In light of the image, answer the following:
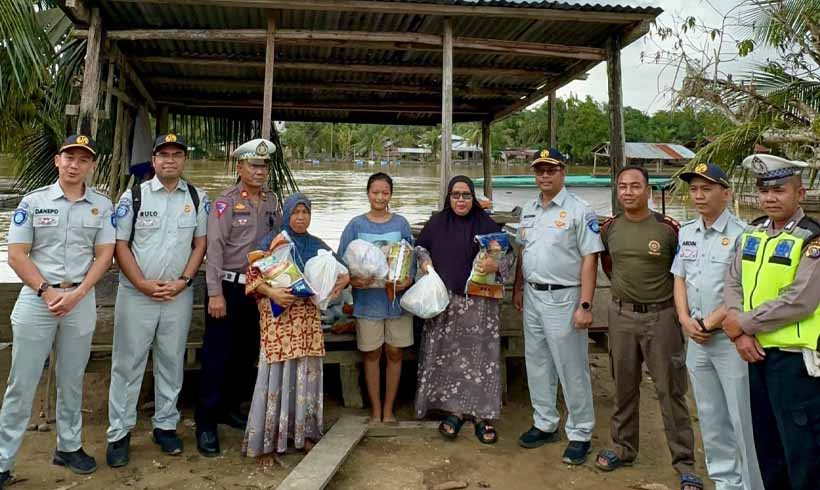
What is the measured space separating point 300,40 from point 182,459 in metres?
3.34

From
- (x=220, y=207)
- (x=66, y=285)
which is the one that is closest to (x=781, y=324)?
(x=220, y=207)

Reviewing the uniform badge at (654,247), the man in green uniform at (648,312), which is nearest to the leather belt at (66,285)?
the man in green uniform at (648,312)

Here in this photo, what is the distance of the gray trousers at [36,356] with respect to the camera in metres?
2.88

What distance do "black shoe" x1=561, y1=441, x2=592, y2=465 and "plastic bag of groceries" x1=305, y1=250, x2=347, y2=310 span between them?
1699mm

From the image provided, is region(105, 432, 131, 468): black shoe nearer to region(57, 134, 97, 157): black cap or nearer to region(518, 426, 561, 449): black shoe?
region(57, 134, 97, 157): black cap

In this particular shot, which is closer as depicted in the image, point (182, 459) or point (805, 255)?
point (805, 255)

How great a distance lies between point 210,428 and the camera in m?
3.46

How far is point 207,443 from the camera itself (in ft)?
11.1

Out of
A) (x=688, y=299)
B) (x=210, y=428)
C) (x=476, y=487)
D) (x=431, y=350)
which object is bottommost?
(x=476, y=487)

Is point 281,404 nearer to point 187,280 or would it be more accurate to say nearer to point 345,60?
point 187,280

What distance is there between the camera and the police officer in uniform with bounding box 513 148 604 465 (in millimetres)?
3330

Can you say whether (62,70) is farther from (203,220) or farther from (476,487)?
(476,487)

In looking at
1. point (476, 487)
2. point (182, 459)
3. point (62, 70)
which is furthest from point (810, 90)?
point (62, 70)

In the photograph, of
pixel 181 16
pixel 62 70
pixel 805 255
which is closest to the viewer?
pixel 805 255
